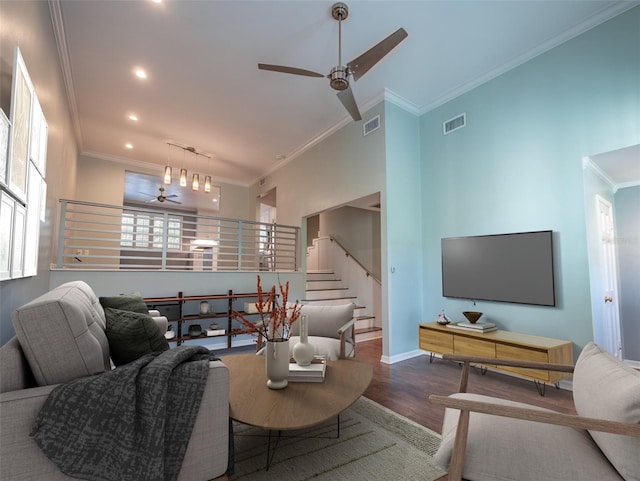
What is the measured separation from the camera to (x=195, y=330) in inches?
183

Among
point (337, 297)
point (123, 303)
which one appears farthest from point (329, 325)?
point (337, 297)

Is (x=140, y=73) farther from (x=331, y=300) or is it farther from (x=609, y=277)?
(x=609, y=277)

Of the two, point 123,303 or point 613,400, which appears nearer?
point 613,400

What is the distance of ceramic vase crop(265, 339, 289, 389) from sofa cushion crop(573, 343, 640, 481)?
1.49 metres

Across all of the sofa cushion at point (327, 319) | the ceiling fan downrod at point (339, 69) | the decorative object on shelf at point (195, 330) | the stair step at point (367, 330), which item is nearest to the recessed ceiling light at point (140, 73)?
the ceiling fan downrod at point (339, 69)

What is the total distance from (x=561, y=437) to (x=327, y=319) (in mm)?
2349

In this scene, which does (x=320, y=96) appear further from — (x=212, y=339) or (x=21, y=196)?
(x=212, y=339)

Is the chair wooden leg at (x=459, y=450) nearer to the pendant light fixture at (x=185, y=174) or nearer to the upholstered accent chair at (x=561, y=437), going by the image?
the upholstered accent chair at (x=561, y=437)

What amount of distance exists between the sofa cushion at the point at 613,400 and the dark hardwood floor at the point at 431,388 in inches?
46.5

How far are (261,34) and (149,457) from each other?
12.3ft

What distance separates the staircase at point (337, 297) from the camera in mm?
5559

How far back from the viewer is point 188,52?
356 centimetres

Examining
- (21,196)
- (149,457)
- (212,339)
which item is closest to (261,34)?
(21,196)

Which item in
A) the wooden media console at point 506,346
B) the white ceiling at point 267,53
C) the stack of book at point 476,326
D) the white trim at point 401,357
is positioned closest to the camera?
the wooden media console at point 506,346
